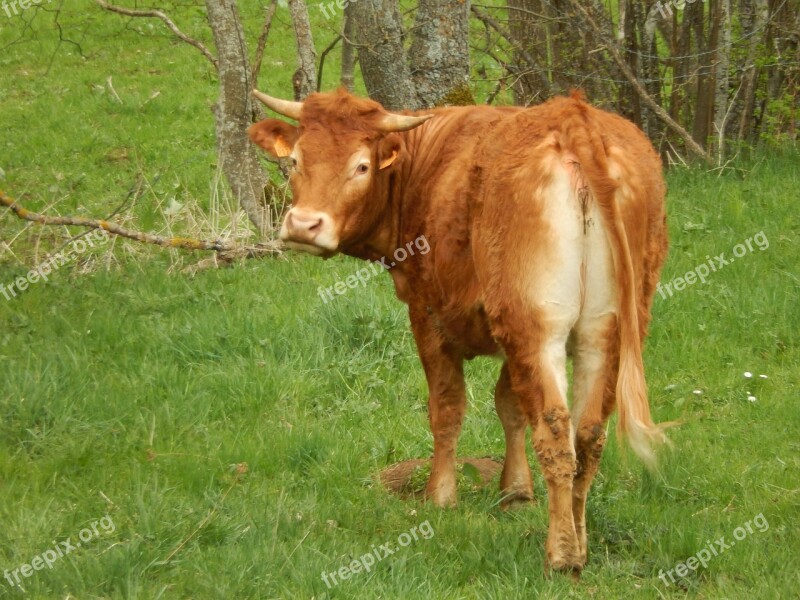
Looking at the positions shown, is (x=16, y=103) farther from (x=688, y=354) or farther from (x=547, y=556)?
(x=547, y=556)

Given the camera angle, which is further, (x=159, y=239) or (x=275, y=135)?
(x=159, y=239)

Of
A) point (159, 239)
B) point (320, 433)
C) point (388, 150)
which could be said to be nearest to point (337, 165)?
point (388, 150)

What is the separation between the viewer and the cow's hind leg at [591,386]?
4.54m

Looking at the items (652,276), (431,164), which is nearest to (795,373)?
(652,276)

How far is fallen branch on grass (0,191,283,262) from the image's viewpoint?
799 centimetres

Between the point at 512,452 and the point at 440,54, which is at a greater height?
the point at 440,54

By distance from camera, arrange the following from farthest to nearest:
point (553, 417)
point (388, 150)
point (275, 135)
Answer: point (275, 135) < point (388, 150) < point (553, 417)

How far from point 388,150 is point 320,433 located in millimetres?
1738

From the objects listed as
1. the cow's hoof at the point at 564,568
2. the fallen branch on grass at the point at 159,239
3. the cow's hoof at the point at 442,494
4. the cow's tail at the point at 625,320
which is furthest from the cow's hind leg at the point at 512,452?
the fallen branch on grass at the point at 159,239

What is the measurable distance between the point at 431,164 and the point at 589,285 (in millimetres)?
1459

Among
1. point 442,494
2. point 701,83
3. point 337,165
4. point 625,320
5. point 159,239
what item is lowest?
point 442,494

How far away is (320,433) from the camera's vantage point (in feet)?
20.1

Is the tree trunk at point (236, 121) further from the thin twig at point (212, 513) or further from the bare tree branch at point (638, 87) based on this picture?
the thin twig at point (212, 513)

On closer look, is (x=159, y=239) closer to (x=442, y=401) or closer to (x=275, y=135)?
(x=275, y=135)
